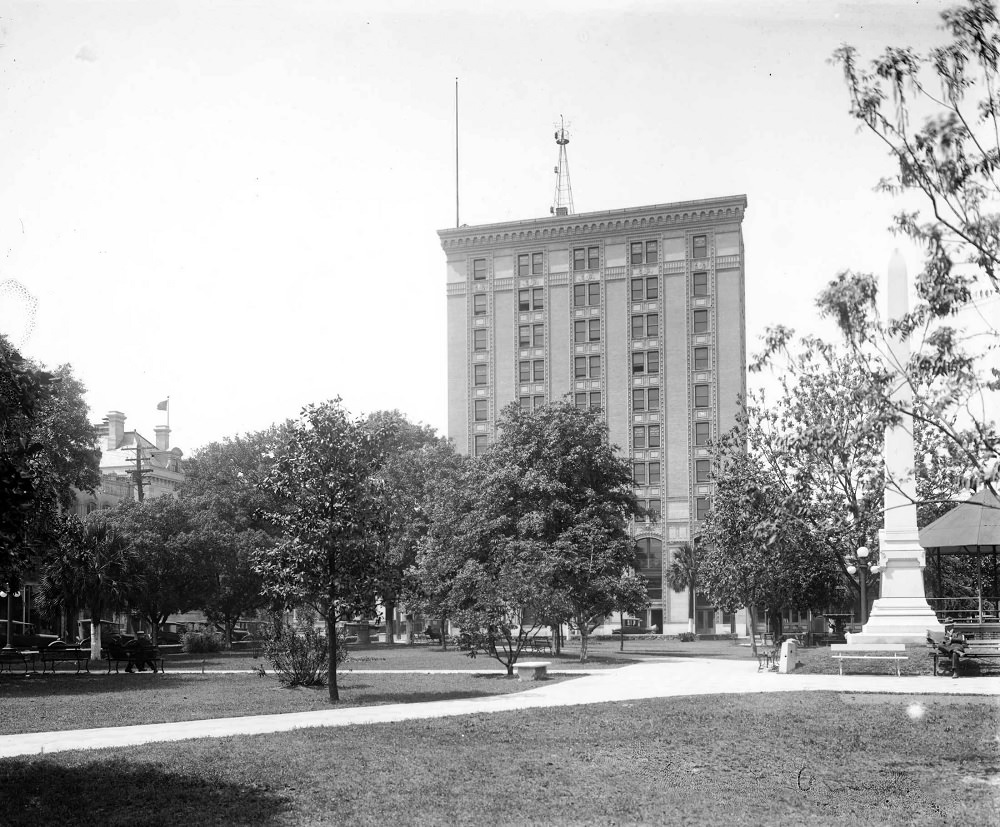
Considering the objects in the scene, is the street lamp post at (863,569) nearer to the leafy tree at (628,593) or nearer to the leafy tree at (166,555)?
the leafy tree at (628,593)

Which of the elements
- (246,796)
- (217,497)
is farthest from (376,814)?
(217,497)

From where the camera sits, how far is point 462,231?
88.4m

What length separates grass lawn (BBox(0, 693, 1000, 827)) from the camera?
10.1 m

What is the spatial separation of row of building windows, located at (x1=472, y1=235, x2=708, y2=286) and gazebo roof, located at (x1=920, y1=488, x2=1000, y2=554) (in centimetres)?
5445

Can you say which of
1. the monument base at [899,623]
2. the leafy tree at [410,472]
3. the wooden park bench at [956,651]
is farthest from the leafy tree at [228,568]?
the wooden park bench at [956,651]

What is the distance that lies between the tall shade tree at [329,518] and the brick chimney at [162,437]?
91.5 metres

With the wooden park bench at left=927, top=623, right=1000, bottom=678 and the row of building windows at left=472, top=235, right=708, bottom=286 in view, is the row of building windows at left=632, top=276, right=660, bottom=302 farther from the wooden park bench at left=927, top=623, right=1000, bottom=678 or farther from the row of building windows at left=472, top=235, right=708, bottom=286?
the wooden park bench at left=927, top=623, right=1000, bottom=678

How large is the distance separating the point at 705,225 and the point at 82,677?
63.0 metres

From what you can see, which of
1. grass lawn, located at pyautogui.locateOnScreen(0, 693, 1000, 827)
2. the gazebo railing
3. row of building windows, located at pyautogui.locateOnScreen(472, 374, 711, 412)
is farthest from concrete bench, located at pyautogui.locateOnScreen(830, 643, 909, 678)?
row of building windows, located at pyautogui.locateOnScreen(472, 374, 711, 412)

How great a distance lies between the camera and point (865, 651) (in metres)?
27.0

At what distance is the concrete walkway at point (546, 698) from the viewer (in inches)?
605

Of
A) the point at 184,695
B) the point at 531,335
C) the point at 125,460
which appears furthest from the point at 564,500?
the point at 125,460

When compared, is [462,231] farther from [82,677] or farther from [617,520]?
[82,677]

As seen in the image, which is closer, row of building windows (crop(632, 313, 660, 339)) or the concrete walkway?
the concrete walkway
